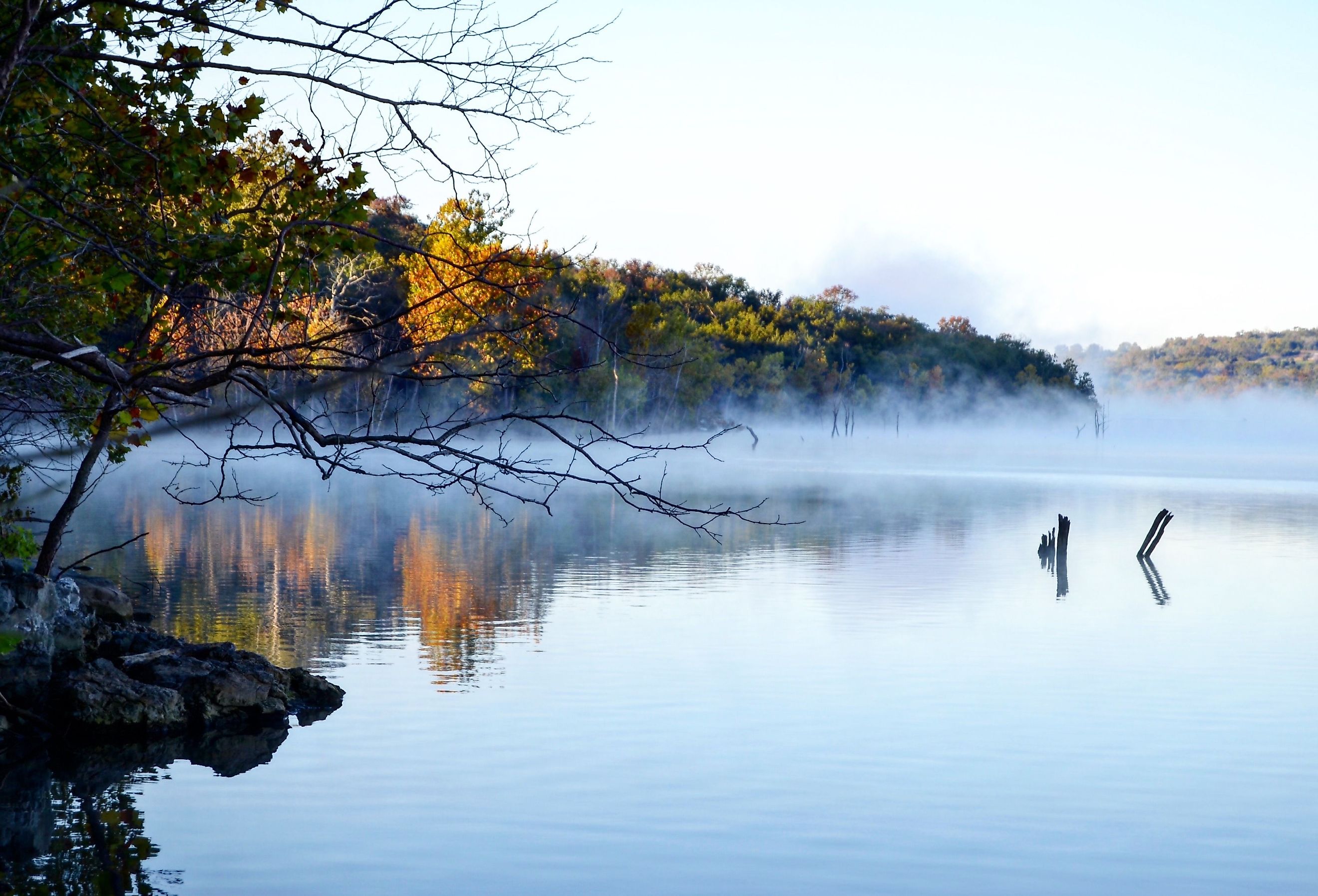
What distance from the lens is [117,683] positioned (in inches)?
434

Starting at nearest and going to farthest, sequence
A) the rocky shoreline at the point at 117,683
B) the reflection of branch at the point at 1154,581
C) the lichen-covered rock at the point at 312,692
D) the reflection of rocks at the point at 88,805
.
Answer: the reflection of rocks at the point at 88,805
the rocky shoreline at the point at 117,683
the lichen-covered rock at the point at 312,692
the reflection of branch at the point at 1154,581

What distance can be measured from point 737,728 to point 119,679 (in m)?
5.05

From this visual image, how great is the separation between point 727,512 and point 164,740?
5.98 m

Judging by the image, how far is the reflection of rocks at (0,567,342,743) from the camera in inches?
420

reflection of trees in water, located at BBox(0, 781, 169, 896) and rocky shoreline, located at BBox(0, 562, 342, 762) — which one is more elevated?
rocky shoreline, located at BBox(0, 562, 342, 762)

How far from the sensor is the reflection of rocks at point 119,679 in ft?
35.0

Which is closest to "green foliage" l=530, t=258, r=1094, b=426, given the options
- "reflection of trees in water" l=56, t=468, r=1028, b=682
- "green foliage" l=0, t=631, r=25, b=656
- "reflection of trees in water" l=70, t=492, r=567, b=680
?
"reflection of trees in water" l=56, t=468, r=1028, b=682

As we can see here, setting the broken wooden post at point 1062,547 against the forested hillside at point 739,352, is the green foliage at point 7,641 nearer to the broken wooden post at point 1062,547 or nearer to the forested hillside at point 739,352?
the broken wooden post at point 1062,547

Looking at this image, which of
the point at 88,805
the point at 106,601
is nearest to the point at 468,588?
the point at 106,601

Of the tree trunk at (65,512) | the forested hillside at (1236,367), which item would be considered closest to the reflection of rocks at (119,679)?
the tree trunk at (65,512)

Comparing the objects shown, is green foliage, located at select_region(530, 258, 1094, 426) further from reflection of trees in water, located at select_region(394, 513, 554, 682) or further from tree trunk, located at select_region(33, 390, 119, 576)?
tree trunk, located at select_region(33, 390, 119, 576)

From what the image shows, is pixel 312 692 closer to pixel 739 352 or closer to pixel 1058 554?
pixel 1058 554

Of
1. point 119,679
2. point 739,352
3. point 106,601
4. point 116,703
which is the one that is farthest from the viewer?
point 739,352

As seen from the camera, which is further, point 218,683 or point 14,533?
point 218,683
